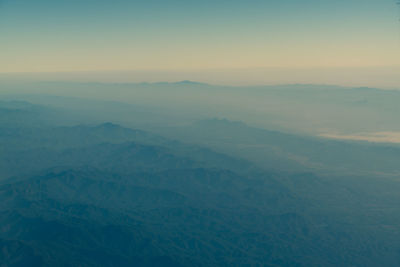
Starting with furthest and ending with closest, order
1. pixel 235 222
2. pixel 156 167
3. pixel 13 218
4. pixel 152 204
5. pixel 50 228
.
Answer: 1. pixel 156 167
2. pixel 152 204
3. pixel 235 222
4. pixel 13 218
5. pixel 50 228

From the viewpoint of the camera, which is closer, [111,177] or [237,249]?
[237,249]

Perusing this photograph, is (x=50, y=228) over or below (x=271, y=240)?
over

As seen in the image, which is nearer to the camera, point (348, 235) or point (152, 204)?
point (348, 235)

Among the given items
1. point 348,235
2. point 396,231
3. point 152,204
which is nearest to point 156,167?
point 152,204

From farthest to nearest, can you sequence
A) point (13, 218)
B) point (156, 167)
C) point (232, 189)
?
point (156, 167), point (232, 189), point (13, 218)

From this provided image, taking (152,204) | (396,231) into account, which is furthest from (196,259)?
(396,231)

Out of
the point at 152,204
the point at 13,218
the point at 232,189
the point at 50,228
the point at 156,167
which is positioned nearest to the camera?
the point at 50,228

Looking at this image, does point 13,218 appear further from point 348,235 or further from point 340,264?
point 348,235

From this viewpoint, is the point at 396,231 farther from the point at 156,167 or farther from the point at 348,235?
the point at 156,167

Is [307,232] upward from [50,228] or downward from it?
downward
